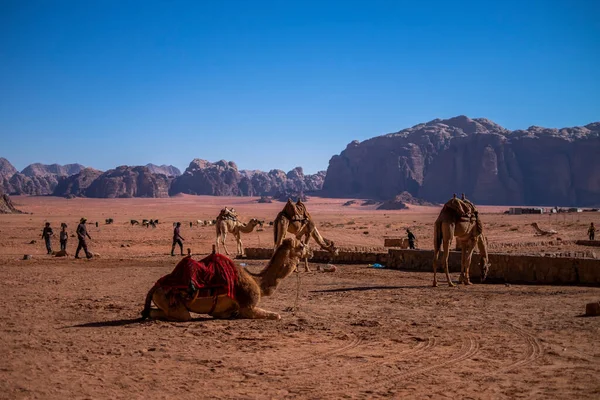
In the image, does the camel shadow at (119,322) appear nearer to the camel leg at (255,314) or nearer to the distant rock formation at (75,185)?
the camel leg at (255,314)

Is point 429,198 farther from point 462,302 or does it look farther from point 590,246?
point 462,302

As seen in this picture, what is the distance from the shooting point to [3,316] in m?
10.3

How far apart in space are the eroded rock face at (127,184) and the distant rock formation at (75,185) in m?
1.94

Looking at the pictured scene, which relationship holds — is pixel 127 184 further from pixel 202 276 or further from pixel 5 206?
pixel 202 276

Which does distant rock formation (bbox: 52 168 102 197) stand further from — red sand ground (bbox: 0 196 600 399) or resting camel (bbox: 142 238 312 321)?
resting camel (bbox: 142 238 312 321)

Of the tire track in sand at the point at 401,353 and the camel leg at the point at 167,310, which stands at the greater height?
the camel leg at the point at 167,310

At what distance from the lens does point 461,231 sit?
1505 centimetres

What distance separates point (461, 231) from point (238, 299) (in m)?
7.17

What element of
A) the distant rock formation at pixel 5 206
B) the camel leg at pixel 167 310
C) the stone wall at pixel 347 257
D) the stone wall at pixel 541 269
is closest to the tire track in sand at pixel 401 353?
the camel leg at pixel 167 310

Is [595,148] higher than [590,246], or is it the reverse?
[595,148]

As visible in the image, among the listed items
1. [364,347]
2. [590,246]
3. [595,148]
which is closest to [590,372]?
[364,347]

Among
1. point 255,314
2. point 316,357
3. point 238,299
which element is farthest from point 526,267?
point 316,357

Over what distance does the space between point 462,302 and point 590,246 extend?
17.2m

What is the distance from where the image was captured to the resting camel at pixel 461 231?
15000 millimetres
